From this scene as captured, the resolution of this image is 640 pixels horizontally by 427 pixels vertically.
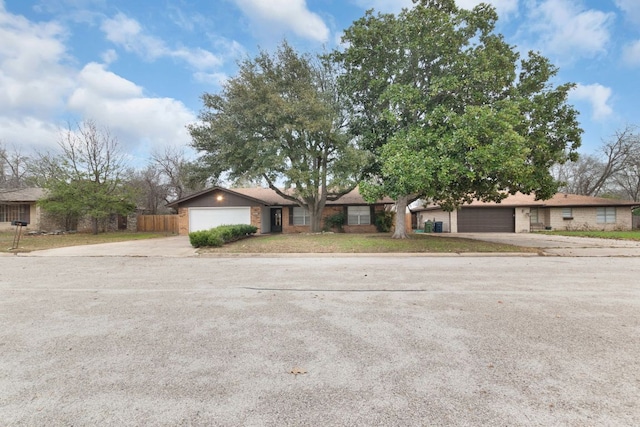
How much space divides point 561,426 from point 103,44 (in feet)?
58.4

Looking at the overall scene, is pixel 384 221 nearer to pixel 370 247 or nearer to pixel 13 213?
pixel 370 247

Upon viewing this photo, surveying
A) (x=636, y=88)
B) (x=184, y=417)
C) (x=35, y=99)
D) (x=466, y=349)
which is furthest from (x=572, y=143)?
(x=35, y=99)

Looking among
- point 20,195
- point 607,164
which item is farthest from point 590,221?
point 20,195

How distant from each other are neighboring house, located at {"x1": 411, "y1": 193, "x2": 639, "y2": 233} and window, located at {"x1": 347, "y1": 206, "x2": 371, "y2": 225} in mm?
6555

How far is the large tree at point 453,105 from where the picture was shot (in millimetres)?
11234

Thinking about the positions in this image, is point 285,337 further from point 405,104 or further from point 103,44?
point 103,44

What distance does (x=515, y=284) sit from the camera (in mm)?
6195

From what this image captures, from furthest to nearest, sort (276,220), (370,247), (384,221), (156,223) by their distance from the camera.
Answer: (156,223) → (276,220) → (384,221) → (370,247)

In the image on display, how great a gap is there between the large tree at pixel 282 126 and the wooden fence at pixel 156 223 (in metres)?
10.1

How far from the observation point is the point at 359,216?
22.8 meters

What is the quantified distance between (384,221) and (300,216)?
6.16 meters

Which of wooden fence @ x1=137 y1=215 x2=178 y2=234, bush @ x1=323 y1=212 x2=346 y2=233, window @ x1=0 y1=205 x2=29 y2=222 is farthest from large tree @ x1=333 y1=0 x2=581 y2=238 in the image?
window @ x1=0 y1=205 x2=29 y2=222

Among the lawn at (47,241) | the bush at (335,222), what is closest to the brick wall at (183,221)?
the lawn at (47,241)

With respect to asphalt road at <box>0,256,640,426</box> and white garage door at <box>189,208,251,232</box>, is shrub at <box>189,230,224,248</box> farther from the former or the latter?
white garage door at <box>189,208,251,232</box>
